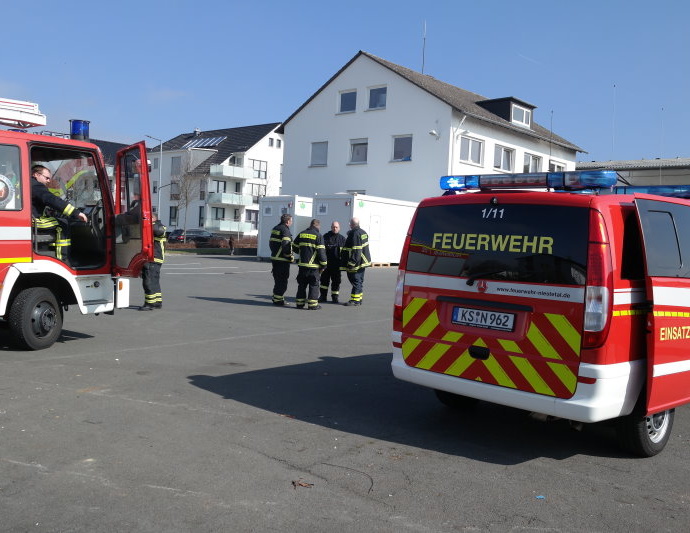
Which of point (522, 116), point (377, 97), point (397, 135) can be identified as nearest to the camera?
point (397, 135)

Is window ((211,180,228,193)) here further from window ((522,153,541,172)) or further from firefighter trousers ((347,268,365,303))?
firefighter trousers ((347,268,365,303))

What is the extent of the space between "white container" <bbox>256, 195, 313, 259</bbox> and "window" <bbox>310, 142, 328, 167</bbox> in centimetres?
825

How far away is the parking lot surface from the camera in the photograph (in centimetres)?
379

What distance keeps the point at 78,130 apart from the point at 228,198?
5617 centimetres

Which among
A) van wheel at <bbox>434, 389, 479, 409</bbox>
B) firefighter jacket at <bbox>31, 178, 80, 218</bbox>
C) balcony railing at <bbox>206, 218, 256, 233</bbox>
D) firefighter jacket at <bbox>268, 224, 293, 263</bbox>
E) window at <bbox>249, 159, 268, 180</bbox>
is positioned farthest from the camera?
window at <bbox>249, 159, 268, 180</bbox>

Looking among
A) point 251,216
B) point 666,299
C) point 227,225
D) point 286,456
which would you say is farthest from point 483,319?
point 251,216

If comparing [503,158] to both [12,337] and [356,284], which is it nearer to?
[356,284]

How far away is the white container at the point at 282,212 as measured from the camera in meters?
28.2

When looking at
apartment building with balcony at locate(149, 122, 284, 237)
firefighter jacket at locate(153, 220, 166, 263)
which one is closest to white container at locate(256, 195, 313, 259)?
firefighter jacket at locate(153, 220, 166, 263)

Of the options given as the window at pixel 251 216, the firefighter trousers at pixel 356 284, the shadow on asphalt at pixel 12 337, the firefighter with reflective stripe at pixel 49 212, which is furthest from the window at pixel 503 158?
the window at pixel 251 216

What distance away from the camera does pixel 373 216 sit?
2797 centimetres

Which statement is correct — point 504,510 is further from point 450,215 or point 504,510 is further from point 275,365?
point 275,365

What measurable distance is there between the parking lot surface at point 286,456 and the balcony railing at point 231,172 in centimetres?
5692

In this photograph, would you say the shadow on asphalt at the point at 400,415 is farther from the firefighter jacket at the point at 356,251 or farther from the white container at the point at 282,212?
the white container at the point at 282,212
